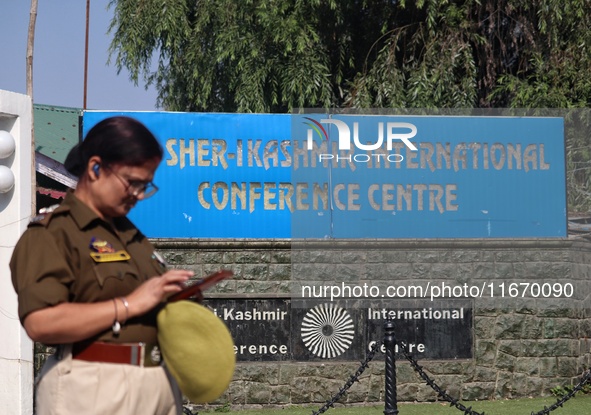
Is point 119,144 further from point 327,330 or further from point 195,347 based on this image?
point 327,330

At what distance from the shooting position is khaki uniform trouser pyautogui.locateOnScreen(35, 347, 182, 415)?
2857 millimetres

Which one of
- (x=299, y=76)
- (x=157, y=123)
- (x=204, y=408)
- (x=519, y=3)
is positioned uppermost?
(x=519, y=3)

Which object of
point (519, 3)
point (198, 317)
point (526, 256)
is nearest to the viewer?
point (198, 317)

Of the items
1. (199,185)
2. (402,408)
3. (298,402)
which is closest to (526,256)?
(402,408)

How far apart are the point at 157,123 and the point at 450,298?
413 cm

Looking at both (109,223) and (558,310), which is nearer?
(109,223)

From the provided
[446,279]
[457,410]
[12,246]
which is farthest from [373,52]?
[12,246]

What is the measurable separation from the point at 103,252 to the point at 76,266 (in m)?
0.10

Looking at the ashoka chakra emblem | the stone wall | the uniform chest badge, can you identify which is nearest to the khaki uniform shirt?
the uniform chest badge

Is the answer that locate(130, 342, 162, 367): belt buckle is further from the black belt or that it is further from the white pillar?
the white pillar

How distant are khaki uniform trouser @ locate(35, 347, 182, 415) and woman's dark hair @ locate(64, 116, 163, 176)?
598 mm

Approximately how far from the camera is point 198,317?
294 cm

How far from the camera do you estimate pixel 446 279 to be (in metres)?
11.8

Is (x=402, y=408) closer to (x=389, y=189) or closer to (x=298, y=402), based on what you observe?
(x=298, y=402)
